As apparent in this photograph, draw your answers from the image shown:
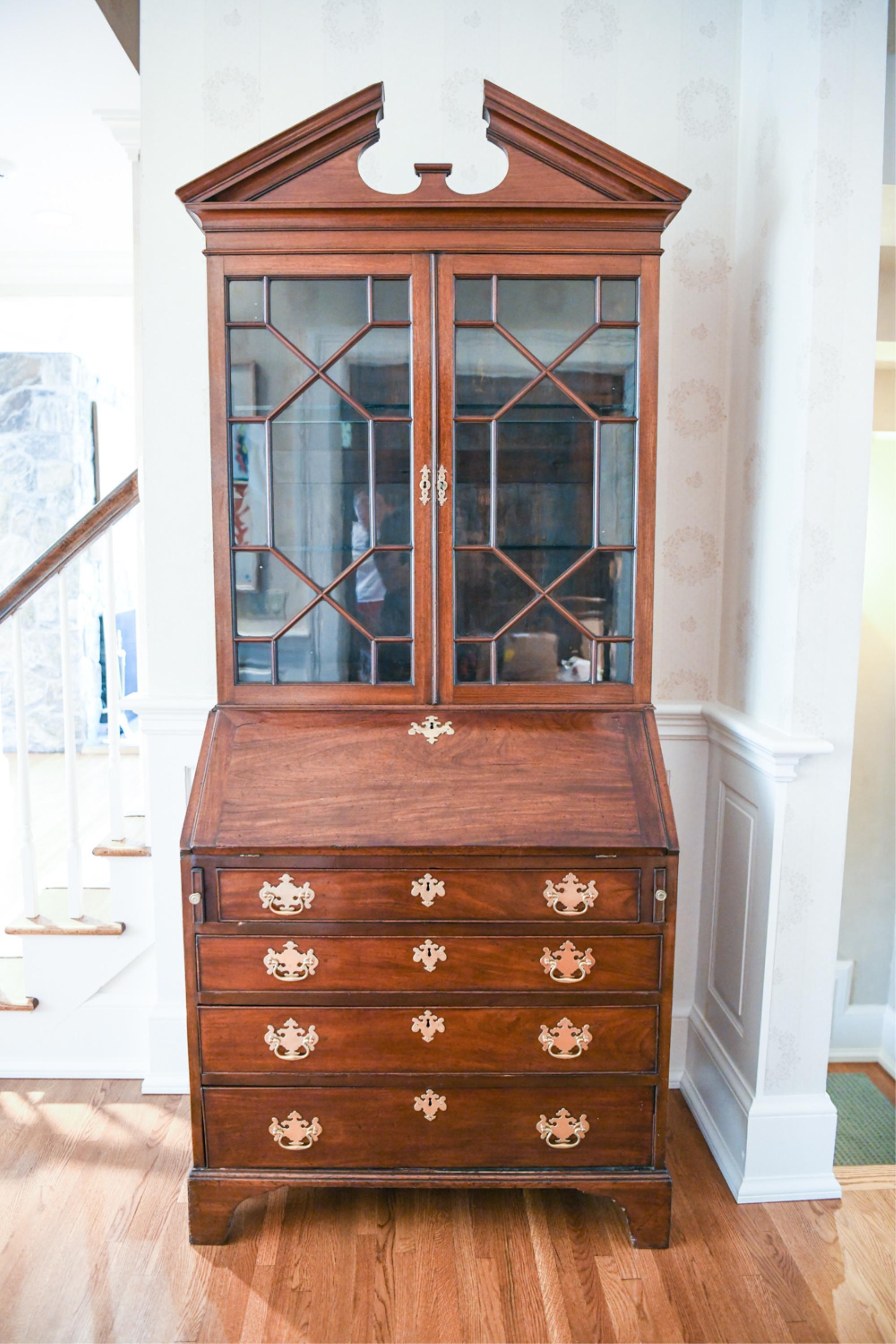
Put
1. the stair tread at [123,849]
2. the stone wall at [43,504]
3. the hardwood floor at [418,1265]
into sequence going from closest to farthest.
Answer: the hardwood floor at [418,1265] < the stair tread at [123,849] < the stone wall at [43,504]

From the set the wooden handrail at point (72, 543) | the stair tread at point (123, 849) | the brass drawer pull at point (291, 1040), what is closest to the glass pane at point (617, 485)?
the brass drawer pull at point (291, 1040)

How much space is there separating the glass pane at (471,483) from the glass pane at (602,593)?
205 mm

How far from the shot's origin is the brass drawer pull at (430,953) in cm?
181

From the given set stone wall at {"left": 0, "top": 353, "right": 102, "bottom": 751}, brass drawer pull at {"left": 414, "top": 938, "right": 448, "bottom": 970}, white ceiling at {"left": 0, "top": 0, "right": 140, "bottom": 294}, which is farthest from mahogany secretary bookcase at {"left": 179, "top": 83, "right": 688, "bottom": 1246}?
stone wall at {"left": 0, "top": 353, "right": 102, "bottom": 751}

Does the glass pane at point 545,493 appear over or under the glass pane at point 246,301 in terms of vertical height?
under

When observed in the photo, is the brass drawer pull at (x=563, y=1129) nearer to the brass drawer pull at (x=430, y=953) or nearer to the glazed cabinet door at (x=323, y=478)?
the brass drawer pull at (x=430, y=953)

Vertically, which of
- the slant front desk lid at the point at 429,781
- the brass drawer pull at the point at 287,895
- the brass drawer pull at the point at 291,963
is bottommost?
the brass drawer pull at the point at 291,963

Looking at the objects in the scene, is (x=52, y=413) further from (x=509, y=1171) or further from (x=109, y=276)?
(x=509, y=1171)

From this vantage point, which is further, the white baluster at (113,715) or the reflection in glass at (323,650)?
the white baluster at (113,715)

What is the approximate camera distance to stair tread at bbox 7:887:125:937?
243cm

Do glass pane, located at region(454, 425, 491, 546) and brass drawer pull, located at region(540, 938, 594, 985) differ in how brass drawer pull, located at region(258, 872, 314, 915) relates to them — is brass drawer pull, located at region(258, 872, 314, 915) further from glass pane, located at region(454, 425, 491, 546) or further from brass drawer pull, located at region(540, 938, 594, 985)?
glass pane, located at region(454, 425, 491, 546)

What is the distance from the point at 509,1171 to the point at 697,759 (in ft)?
3.54

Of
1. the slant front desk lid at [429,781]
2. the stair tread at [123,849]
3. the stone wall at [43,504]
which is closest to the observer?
the slant front desk lid at [429,781]

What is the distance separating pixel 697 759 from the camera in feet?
7.88
